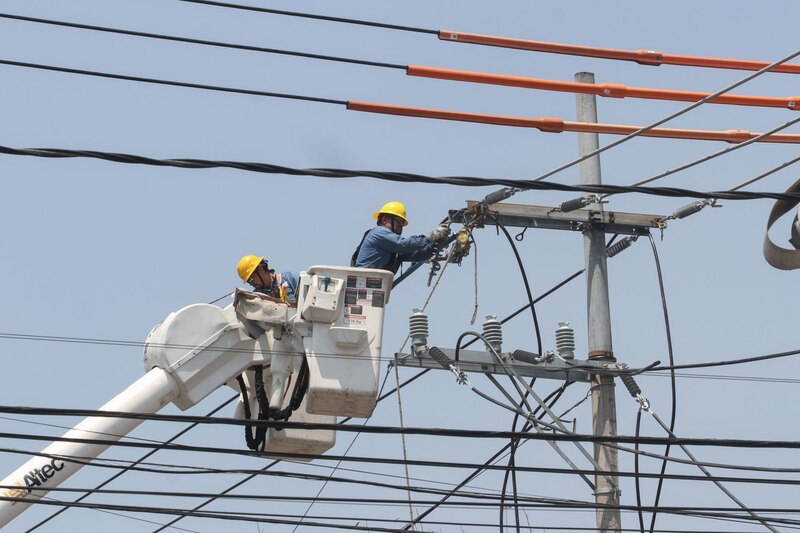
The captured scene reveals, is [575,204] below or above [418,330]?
above

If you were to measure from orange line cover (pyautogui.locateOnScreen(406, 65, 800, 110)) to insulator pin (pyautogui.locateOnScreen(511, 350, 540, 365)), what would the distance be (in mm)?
2204

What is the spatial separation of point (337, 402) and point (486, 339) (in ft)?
4.65

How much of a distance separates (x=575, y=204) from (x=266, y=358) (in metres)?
2.90

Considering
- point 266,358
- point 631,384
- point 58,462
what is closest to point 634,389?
point 631,384

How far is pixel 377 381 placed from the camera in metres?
12.5

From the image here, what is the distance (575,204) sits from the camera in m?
13.2

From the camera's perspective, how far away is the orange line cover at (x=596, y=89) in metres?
12.2

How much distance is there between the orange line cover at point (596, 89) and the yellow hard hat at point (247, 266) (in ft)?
8.06

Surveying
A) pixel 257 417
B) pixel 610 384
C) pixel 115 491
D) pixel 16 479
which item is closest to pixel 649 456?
pixel 610 384

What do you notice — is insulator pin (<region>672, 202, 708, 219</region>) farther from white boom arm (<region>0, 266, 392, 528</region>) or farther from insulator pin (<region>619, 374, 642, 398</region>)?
white boom arm (<region>0, 266, 392, 528</region>)

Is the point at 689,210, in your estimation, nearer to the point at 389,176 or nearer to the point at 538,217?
the point at 538,217

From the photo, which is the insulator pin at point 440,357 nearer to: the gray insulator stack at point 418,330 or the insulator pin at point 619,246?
the gray insulator stack at point 418,330

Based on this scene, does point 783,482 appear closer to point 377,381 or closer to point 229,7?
point 377,381

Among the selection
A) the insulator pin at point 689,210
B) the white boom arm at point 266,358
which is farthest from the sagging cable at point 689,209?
the white boom arm at point 266,358
